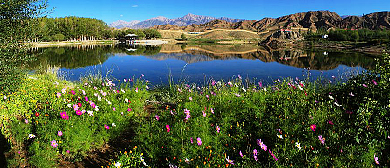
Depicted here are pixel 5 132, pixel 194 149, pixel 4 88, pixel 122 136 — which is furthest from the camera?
pixel 4 88

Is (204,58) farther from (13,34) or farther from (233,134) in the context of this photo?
(233,134)

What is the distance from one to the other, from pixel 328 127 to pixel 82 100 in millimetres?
5692

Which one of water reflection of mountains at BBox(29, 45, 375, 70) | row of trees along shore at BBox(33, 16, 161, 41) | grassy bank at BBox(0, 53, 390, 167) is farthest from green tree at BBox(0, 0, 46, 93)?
row of trees along shore at BBox(33, 16, 161, 41)

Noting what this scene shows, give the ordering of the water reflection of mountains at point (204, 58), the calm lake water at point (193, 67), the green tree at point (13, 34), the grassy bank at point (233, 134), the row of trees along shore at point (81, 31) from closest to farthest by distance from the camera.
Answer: the grassy bank at point (233, 134) → the green tree at point (13, 34) → the calm lake water at point (193, 67) → the water reflection of mountains at point (204, 58) → the row of trees along shore at point (81, 31)

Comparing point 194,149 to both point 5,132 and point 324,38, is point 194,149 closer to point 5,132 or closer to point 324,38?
point 5,132

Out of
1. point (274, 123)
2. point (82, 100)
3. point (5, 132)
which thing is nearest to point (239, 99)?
point (274, 123)

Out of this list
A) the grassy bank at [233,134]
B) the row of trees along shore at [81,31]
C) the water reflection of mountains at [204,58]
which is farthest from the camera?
the row of trees along shore at [81,31]

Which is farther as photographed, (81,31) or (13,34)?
(81,31)

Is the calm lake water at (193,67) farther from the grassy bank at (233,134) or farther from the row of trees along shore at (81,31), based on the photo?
the row of trees along shore at (81,31)

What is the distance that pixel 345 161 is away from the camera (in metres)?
3.22

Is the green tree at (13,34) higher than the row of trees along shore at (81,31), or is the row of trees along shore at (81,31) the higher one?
the row of trees along shore at (81,31)

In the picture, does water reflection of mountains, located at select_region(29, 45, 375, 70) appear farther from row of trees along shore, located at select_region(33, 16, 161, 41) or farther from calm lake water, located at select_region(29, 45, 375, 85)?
row of trees along shore, located at select_region(33, 16, 161, 41)

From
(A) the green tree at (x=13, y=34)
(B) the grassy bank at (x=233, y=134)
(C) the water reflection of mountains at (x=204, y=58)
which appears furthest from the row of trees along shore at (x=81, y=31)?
(B) the grassy bank at (x=233, y=134)

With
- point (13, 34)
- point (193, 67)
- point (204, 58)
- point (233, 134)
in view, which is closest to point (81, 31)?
point (204, 58)
